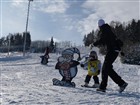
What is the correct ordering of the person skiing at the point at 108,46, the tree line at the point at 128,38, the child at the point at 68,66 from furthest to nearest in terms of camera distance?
the tree line at the point at 128,38 < the child at the point at 68,66 < the person skiing at the point at 108,46

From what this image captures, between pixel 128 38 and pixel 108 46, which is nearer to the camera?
pixel 108 46

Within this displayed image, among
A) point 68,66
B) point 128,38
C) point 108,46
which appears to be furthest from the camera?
point 128,38

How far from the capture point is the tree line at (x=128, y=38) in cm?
3156

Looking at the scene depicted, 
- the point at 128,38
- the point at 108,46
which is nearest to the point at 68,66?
the point at 108,46

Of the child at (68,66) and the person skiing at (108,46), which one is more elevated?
the person skiing at (108,46)

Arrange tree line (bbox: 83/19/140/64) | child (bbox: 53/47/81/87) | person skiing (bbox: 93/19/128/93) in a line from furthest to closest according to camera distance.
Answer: tree line (bbox: 83/19/140/64), child (bbox: 53/47/81/87), person skiing (bbox: 93/19/128/93)

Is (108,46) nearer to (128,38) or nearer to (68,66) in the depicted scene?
(68,66)

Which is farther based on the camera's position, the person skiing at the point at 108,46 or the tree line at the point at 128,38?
the tree line at the point at 128,38

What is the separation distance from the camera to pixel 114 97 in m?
8.53

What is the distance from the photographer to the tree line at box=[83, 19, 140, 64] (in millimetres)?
31562

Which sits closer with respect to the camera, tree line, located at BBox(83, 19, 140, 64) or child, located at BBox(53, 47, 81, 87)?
child, located at BBox(53, 47, 81, 87)

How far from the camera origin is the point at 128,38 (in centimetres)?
5847

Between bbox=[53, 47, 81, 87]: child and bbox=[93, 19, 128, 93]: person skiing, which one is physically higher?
bbox=[93, 19, 128, 93]: person skiing

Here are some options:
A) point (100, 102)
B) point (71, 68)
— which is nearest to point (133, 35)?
point (71, 68)
